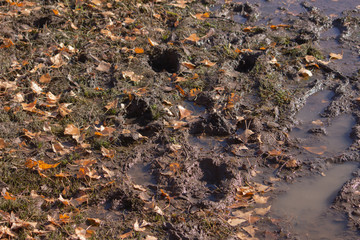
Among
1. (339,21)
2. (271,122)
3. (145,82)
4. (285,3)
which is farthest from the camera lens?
(285,3)

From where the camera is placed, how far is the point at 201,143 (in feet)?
10.7

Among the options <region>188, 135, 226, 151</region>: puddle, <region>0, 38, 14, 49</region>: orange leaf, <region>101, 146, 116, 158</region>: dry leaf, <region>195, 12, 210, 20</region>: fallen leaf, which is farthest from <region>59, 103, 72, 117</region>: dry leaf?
<region>195, 12, 210, 20</region>: fallen leaf

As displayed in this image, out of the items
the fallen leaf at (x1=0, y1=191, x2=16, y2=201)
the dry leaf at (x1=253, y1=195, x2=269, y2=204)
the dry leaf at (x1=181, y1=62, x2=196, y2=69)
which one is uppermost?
the dry leaf at (x1=181, y1=62, x2=196, y2=69)

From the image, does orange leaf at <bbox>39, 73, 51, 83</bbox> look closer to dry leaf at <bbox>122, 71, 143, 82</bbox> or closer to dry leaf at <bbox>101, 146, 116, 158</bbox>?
dry leaf at <bbox>122, 71, 143, 82</bbox>

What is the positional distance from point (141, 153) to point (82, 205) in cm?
63

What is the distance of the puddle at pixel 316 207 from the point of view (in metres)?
2.60

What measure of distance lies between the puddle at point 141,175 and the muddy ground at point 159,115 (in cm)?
1

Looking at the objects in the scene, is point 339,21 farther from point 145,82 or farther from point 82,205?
point 82,205

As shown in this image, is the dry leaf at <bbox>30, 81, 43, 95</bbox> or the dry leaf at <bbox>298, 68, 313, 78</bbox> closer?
the dry leaf at <bbox>30, 81, 43, 95</bbox>

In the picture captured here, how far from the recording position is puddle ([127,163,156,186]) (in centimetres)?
293

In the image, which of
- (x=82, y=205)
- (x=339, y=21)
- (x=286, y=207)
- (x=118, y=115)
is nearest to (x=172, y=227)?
(x=82, y=205)

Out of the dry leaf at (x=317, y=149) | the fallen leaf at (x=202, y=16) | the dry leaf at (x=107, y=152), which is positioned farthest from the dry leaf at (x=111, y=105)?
the fallen leaf at (x=202, y=16)

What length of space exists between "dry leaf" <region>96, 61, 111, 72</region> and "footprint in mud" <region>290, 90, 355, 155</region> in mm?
1876

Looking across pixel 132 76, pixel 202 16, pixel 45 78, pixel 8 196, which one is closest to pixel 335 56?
pixel 202 16
